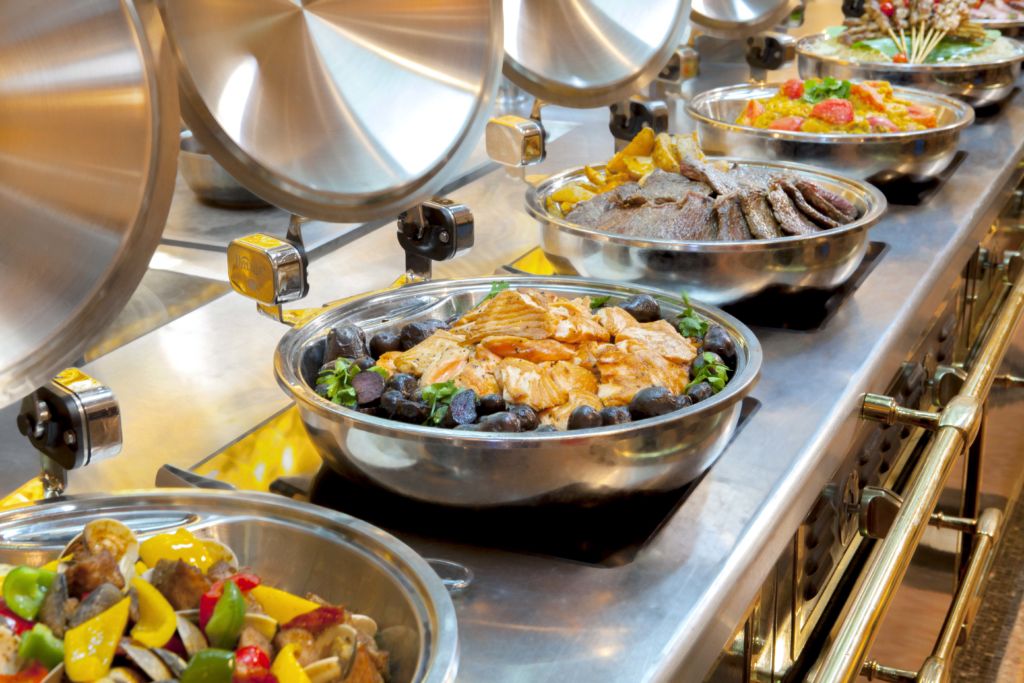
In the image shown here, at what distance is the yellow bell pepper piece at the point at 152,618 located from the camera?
2.54ft

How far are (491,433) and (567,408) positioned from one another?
147 millimetres

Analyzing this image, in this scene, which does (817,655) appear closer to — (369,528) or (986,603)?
(369,528)

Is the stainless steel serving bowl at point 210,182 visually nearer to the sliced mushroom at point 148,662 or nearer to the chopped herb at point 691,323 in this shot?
the chopped herb at point 691,323

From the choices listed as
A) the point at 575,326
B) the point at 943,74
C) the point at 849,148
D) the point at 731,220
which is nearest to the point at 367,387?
the point at 575,326

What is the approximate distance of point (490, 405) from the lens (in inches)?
45.0

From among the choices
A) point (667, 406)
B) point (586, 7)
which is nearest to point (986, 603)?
point (586, 7)

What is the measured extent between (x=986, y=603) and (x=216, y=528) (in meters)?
2.26

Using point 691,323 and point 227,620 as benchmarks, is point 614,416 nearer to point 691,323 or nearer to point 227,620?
point 691,323

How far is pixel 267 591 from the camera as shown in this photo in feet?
2.85

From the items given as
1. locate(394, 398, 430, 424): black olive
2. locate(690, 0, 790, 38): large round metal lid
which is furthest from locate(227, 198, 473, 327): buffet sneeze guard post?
locate(690, 0, 790, 38): large round metal lid

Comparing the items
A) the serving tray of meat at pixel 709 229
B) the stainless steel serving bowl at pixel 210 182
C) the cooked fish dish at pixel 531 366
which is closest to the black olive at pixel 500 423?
the cooked fish dish at pixel 531 366

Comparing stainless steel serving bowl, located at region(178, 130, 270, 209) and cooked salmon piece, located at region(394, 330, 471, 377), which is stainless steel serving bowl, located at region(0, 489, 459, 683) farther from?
stainless steel serving bowl, located at region(178, 130, 270, 209)

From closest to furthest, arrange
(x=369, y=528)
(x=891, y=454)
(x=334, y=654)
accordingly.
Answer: (x=334, y=654), (x=369, y=528), (x=891, y=454)

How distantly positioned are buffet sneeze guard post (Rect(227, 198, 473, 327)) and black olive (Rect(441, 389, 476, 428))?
0.24 m
